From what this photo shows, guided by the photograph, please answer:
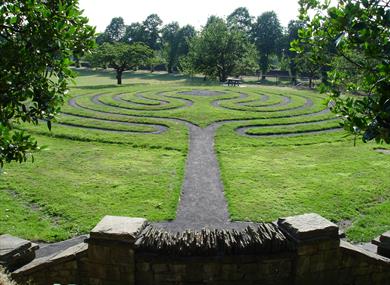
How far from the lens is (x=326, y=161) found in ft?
69.5

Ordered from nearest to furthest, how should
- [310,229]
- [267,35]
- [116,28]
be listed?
1. [310,229]
2. [267,35]
3. [116,28]

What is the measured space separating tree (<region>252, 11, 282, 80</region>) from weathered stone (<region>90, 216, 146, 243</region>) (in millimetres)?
86042

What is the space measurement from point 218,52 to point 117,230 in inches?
2612

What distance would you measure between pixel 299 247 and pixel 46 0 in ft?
24.6

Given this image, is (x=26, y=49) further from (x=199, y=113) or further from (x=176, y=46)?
(x=176, y=46)

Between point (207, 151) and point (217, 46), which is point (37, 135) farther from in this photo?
point (217, 46)

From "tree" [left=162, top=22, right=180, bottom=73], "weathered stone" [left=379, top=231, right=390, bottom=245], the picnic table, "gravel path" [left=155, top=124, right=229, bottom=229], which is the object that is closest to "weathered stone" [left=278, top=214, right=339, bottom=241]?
"weathered stone" [left=379, top=231, right=390, bottom=245]

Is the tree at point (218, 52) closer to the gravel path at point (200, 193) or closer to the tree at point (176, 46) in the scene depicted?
the tree at point (176, 46)

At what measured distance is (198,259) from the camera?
28.7 ft

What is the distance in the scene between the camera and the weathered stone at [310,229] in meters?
8.91

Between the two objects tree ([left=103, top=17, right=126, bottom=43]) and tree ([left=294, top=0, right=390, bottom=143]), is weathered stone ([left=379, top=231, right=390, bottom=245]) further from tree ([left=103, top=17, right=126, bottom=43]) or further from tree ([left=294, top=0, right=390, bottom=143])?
tree ([left=103, top=17, right=126, bottom=43])

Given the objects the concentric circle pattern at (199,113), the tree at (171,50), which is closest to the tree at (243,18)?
the tree at (171,50)

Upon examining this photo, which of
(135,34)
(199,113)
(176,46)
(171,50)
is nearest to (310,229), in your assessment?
(199,113)

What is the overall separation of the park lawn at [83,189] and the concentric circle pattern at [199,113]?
23.1 ft
